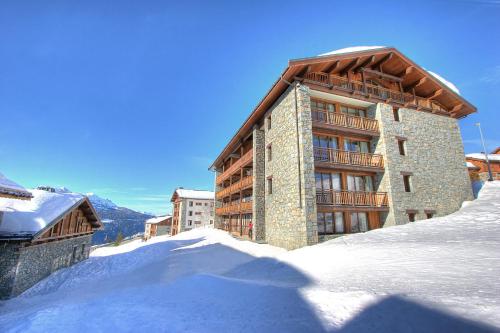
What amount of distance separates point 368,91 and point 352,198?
830 cm

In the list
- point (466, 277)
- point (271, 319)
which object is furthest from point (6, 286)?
point (466, 277)

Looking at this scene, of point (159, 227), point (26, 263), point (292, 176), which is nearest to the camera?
point (26, 263)

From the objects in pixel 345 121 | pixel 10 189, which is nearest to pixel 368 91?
pixel 345 121

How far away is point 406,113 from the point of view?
17.4 m

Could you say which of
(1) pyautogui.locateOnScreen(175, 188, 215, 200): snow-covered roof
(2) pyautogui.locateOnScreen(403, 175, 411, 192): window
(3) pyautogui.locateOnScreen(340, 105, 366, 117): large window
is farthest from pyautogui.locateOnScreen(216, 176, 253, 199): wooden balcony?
(1) pyautogui.locateOnScreen(175, 188, 215, 200): snow-covered roof

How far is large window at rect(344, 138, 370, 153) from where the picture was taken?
54.1ft

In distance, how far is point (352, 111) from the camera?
1714 centimetres

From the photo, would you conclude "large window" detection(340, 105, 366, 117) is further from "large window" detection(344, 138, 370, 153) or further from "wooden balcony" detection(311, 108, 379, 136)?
"large window" detection(344, 138, 370, 153)

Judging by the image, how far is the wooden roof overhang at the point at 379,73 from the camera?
14555 millimetres

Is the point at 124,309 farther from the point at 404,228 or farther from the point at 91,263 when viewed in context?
the point at 91,263

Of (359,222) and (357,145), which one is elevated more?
(357,145)

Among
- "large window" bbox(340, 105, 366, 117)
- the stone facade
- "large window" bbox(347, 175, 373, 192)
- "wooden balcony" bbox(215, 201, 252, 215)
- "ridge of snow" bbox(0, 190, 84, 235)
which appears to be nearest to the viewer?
the stone facade

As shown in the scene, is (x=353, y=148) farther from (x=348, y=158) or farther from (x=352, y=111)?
(x=352, y=111)

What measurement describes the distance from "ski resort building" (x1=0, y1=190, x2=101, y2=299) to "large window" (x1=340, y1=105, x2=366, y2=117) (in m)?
19.2
